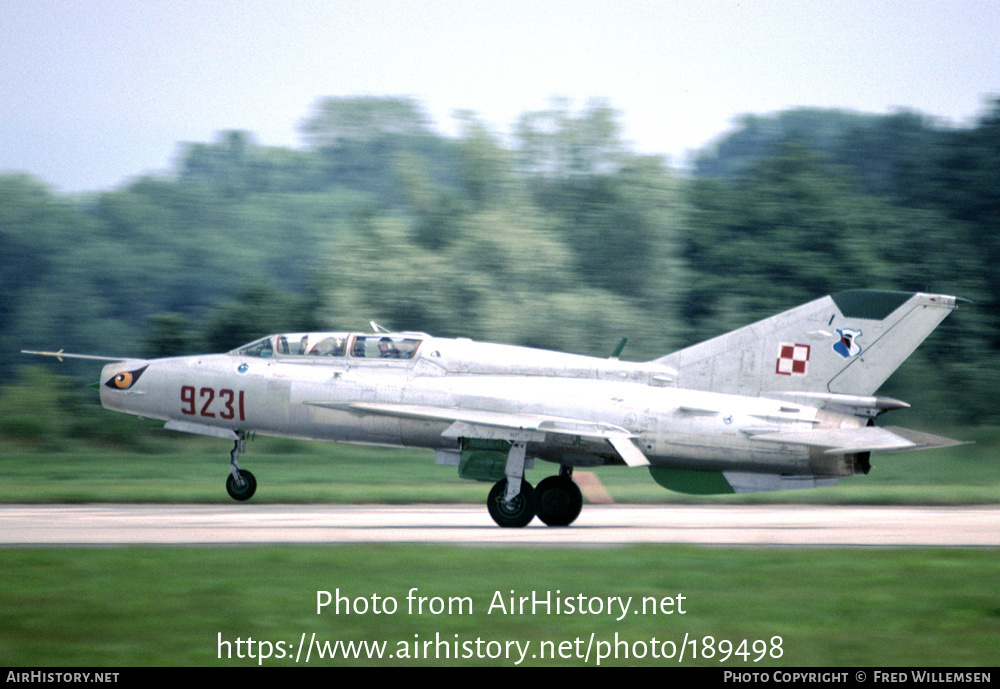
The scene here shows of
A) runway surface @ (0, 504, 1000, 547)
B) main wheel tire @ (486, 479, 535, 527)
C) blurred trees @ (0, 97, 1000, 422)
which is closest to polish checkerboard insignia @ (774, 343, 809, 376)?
runway surface @ (0, 504, 1000, 547)

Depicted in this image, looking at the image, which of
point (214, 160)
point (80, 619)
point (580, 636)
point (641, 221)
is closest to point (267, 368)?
point (80, 619)

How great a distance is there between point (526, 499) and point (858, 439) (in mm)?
4519

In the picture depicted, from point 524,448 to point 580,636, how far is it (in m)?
6.89

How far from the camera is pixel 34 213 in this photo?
58.7m

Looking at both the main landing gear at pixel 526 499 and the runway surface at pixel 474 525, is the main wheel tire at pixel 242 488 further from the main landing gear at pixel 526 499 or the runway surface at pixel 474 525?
the main landing gear at pixel 526 499

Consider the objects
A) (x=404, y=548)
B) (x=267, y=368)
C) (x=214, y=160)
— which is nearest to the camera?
(x=404, y=548)

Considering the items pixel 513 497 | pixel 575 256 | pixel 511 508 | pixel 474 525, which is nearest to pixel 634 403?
pixel 513 497

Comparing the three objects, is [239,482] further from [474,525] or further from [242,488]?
[474,525]

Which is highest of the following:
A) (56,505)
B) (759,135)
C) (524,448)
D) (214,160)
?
(759,135)

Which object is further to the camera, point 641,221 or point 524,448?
point 641,221

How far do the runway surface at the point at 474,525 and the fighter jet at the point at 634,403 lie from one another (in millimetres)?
884

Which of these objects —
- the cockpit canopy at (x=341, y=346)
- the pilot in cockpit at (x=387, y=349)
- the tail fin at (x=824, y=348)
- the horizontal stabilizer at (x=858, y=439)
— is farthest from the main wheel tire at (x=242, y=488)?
the horizontal stabilizer at (x=858, y=439)

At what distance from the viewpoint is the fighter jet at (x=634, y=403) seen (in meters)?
15.8
